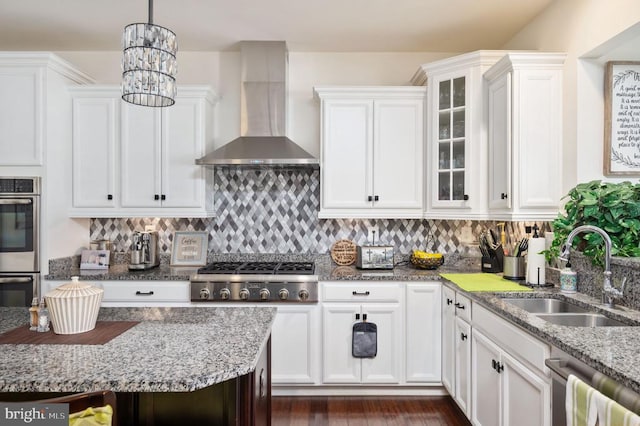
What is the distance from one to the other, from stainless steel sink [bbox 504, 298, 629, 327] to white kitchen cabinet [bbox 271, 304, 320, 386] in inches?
54.8

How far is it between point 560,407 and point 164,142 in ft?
10.3

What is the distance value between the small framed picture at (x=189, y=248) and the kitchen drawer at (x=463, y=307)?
82.8 inches

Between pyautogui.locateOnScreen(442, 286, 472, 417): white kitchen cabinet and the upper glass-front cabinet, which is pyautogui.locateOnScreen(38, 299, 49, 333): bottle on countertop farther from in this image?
the upper glass-front cabinet

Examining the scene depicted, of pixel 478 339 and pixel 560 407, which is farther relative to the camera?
pixel 478 339

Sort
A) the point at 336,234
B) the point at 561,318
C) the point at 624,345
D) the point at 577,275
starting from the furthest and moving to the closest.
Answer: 1. the point at 336,234
2. the point at 577,275
3. the point at 561,318
4. the point at 624,345

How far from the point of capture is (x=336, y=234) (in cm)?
378

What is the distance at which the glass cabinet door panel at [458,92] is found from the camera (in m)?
3.16

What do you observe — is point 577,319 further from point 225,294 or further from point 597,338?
point 225,294

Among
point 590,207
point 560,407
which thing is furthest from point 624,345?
point 590,207

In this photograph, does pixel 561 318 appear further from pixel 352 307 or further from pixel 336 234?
pixel 336 234

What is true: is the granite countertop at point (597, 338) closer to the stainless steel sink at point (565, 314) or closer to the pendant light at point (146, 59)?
the stainless steel sink at point (565, 314)

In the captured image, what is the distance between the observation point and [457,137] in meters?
3.19

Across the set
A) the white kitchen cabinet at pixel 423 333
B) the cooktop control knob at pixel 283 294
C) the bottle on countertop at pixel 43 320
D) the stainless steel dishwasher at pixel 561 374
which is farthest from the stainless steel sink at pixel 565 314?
the bottle on countertop at pixel 43 320

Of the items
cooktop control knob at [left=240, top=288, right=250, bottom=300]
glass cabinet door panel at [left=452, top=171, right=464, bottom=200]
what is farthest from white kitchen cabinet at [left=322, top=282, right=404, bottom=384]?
glass cabinet door panel at [left=452, top=171, right=464, bottom=200]
